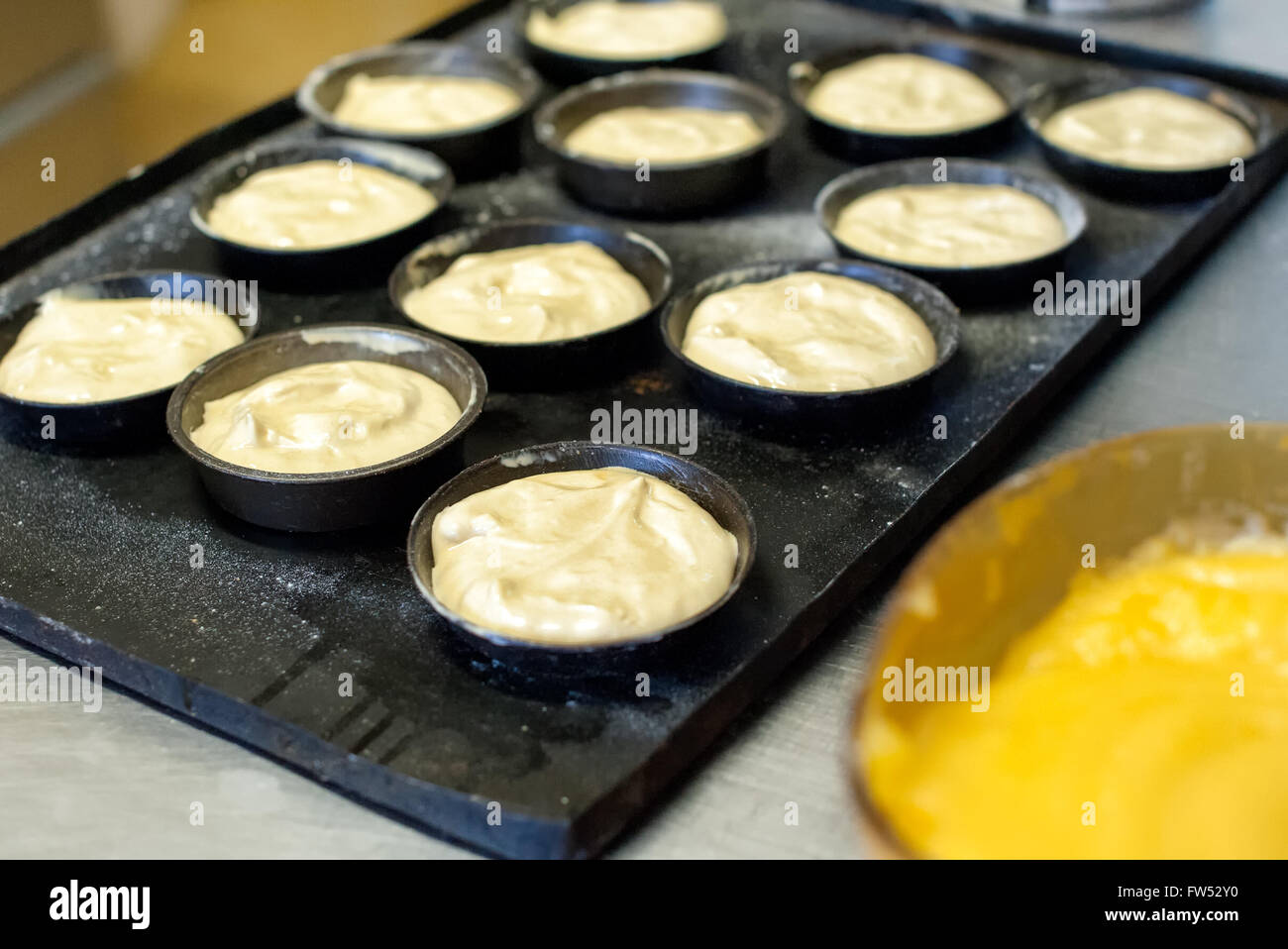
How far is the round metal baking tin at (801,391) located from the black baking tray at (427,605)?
6 cm

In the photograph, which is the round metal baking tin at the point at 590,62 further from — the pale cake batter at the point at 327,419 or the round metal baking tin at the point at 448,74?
the pale cake batter at the point at 327,419

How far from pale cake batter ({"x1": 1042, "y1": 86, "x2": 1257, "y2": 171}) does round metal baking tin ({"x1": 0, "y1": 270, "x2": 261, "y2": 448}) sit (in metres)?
1.88

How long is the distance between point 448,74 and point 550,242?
95cm

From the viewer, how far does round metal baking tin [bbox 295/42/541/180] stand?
318 cm

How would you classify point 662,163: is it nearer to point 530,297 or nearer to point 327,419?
point 530,297

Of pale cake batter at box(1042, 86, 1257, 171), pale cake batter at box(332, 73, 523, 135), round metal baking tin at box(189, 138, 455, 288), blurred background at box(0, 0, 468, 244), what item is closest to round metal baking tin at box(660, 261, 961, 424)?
round metal baking tin at box(189, 138, 455, 288)

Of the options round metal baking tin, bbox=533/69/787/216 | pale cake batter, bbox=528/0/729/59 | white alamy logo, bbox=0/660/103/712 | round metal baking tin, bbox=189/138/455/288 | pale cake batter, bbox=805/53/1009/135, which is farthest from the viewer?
pale cake batter, bbox=528/0/729/59

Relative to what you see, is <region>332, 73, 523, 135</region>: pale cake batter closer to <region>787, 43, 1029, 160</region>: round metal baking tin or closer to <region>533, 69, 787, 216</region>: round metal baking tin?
<region>533, 69, 787, 216</region>: round metal baking tin

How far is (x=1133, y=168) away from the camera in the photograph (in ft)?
9.98
